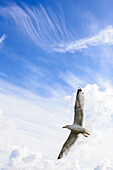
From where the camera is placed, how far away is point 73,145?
40.8 metres

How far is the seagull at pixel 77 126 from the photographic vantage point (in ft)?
119

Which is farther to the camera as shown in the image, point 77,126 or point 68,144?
point 68,144

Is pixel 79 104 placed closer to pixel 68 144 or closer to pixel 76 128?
pixel 76 128

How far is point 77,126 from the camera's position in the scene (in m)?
38.3

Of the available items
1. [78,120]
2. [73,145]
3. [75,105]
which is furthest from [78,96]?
[73,145]

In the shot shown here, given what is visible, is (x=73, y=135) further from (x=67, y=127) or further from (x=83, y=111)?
(x=83, y=111)

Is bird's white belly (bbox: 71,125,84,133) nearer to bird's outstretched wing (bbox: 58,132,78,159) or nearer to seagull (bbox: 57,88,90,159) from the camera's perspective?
seagull (bbox: 57,88,90,159)

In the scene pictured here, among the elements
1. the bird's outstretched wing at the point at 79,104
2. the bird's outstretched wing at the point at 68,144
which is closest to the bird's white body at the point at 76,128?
the bird's outstretched wing at the point at 68,144

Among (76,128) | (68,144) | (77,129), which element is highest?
(76,128)

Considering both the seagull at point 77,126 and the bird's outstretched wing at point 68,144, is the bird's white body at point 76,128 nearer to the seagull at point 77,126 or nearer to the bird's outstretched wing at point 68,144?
the seagull at point 77,126

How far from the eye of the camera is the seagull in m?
36.2

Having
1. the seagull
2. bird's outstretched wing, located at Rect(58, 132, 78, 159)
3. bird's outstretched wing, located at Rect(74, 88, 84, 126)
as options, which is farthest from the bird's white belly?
bird's outstretched wing, located at Rect(74, 88, 84, 126)

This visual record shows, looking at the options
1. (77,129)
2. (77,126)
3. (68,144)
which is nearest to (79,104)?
(77,126)

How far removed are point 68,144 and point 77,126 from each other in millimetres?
4894
